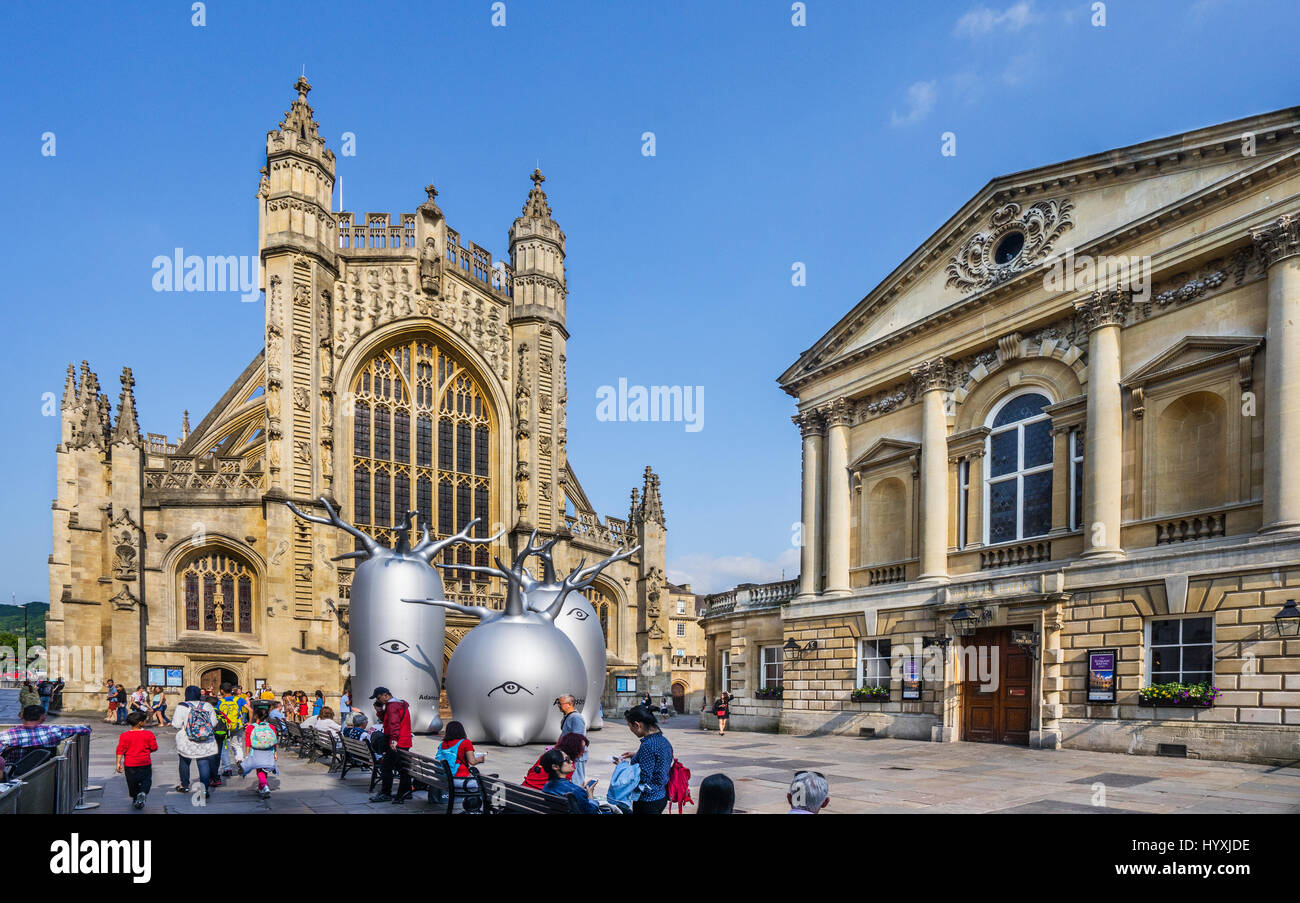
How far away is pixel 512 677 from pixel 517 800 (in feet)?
35.3

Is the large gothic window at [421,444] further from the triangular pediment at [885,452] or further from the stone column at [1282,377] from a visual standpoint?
the stone column at [1282,377]

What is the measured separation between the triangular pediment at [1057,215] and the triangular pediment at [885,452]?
9.46 feet

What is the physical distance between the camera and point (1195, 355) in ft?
61.9

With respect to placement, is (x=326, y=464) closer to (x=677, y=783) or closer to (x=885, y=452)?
(x=885, y=452)

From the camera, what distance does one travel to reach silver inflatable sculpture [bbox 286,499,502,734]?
70.1 ft

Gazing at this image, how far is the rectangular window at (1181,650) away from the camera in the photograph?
17281 mm

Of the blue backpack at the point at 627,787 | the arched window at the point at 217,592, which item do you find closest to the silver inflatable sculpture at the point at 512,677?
the blue backpack at the point at 627,787

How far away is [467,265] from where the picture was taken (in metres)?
41.5

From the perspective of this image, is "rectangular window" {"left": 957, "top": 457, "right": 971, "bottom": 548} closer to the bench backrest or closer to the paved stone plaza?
the paved stone plaza

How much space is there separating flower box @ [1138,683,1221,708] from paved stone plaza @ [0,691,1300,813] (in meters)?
1.10

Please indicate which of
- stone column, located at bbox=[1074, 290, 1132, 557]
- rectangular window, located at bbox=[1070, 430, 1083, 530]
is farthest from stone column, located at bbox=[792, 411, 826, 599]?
stone column, located at bbox=[1074, 290, 1132, 557]
